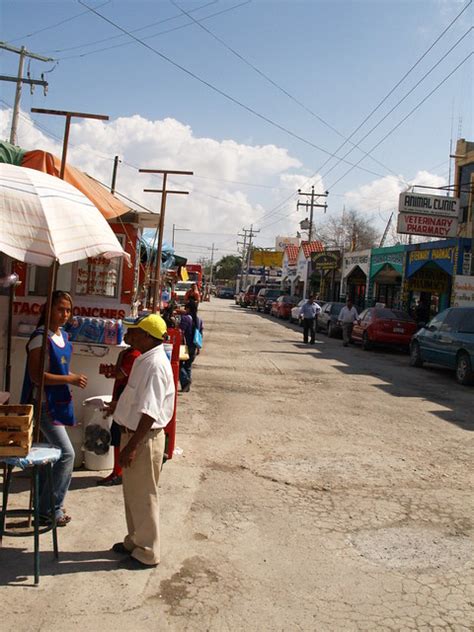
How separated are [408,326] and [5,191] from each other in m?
18.3

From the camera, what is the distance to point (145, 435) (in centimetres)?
414

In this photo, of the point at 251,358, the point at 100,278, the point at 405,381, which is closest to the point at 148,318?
the point at 100,278

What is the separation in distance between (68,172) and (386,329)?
14742mm

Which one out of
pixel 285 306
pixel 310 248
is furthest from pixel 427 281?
pixel 310 248

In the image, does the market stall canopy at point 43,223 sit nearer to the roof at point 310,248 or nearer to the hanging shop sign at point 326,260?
the hanging shop sign at point 326,260

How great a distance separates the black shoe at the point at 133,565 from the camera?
4.30 m

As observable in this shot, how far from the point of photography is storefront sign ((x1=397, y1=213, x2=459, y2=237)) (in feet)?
79.7

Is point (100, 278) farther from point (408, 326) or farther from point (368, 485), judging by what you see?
point (408, 326)

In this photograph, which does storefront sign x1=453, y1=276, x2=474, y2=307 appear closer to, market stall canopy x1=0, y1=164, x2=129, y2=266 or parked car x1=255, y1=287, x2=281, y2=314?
market stall canopy x1=0, y1=164, x2=129, y2=266

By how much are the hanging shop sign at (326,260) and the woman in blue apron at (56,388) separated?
34.7 m

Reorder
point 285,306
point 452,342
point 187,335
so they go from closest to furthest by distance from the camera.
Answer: point 187,335 → point 452,342 → point 285,306

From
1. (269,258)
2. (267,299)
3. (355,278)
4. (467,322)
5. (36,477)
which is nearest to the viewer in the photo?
(36,477)

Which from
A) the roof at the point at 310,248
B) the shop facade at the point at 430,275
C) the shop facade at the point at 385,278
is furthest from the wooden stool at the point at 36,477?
the roof at the point at 310,248

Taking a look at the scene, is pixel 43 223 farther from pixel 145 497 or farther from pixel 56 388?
pixel 145 497
